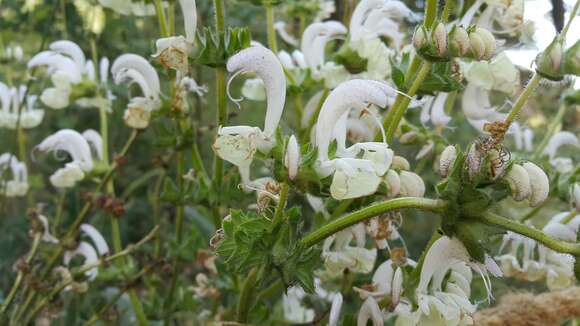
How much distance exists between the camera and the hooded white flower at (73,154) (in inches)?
31.8

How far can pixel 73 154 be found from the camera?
0.83m

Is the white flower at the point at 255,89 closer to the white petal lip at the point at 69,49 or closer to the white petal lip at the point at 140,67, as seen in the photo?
the white petal lip at the point at 140,67

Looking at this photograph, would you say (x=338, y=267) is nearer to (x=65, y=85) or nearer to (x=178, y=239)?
(x=178, y=239)

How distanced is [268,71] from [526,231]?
0.20 meters

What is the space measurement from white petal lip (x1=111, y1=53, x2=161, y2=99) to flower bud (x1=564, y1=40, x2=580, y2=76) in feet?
1.21

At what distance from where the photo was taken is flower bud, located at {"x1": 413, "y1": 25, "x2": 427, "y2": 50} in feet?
1.81

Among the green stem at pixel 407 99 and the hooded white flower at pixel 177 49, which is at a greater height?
the hooded white flower at pixel 177 49

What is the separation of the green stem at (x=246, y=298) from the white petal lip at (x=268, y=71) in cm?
12

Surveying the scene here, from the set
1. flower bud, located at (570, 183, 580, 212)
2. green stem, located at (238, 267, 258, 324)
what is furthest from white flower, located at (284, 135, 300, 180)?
flower bud, located at (570, 183, 580, 212)

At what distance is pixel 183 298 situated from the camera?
2.60ft


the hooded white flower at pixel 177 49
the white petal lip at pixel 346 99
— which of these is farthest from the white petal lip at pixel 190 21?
the white petal lip at pixel 346 99

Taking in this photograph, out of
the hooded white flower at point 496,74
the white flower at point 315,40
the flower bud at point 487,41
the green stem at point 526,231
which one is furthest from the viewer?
Answer: the white flower at point 315,40

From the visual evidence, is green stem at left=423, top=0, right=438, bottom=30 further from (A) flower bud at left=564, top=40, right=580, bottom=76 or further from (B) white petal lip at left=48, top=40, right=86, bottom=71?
(B) white petal lip at left=48, top=40, right=86, bottom=71

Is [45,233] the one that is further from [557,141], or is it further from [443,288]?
[557,141]
